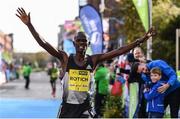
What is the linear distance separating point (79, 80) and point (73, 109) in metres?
0.35

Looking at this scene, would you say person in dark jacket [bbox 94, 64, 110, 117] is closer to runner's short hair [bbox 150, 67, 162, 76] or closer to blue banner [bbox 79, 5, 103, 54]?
blue banner [bbox 79, 5, 103, 54]

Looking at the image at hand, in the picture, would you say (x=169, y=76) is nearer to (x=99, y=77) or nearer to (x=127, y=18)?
(x=99, y=77)

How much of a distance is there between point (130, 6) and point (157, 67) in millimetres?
13425

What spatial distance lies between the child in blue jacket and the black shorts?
2290mm

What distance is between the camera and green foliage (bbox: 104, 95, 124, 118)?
13.9m

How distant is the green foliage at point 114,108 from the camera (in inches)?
549

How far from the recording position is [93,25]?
18016mm

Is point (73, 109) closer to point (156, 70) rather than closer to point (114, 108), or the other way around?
point (156, 70)

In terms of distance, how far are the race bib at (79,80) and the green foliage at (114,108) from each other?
7.14 m

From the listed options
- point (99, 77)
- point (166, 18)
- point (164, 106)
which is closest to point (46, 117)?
point (99, 77)

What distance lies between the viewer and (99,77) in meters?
15.5

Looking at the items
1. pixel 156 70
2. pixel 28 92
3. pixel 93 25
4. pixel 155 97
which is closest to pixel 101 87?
pixel 93 25

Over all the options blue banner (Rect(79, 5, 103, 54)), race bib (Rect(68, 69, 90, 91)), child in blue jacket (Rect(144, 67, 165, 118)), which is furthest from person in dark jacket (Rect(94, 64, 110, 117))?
race bib (Rect(68, 69, 90, 91))

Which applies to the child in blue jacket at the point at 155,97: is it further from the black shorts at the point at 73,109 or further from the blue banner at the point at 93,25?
the blue banner at the point at 93,25
